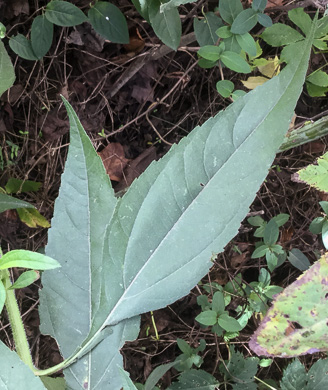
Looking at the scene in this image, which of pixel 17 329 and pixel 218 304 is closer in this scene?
pixel 17 329

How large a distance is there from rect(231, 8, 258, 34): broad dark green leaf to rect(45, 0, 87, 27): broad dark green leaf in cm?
40

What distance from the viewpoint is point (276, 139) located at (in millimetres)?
515

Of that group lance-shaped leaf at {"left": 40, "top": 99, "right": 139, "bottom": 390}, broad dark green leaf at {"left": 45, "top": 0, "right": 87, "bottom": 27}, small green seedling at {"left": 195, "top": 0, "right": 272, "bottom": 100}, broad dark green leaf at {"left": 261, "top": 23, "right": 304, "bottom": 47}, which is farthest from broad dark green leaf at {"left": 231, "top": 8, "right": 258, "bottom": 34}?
lance-shaped leaf at {"left": 40, "top": 99, "right": 139, "bottom": 390}

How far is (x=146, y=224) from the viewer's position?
0.58 m

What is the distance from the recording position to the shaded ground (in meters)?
1.26

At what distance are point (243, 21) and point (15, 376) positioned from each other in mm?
919

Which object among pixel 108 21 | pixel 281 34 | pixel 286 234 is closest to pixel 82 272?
pixel 108 21

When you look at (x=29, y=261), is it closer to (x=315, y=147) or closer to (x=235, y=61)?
(x=235, y=61)

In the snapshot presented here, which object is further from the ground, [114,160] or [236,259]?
[114,160]

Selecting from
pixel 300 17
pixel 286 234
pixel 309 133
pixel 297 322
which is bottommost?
pixel 286 234

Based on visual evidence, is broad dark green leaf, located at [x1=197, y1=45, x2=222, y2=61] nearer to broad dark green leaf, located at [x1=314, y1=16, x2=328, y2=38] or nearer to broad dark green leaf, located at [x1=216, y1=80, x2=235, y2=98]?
→ broad dark green leaf, located at [x1=216, y1=80, x2=235, y2=98]

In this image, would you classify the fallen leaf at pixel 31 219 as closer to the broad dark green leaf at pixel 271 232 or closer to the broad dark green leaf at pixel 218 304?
the broad dark green leaf at pixel 218 304

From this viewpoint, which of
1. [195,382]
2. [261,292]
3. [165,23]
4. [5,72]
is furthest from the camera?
[261,292]

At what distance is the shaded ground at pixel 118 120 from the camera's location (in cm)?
126
